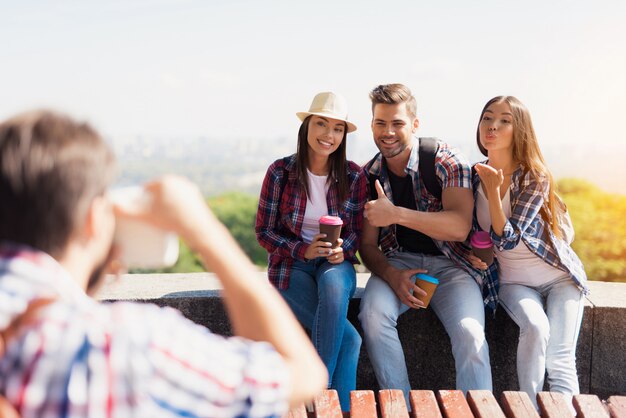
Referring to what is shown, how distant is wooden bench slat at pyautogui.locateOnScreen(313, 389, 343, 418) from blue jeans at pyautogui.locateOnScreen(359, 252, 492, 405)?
1.07 meters

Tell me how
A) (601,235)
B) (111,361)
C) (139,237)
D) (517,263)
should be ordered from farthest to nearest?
(601,235) < (517,263) < (139,237) < (111,361)

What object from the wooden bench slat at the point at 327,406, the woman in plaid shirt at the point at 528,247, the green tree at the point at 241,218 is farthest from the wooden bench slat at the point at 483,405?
the green tree at the point at 241,218

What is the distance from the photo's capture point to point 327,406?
2.53 meters

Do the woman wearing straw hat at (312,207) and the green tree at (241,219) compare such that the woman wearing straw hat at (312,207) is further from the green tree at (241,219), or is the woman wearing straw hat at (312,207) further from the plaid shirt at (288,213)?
the green tree at (241,219)

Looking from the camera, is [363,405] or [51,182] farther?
[363,405]

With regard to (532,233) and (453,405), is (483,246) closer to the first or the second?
(532,233)

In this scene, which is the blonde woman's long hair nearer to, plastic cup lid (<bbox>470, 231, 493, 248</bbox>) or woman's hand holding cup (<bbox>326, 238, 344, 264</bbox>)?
plastic cup lid (<bbox>470, 231, 493, 248</bbox>)

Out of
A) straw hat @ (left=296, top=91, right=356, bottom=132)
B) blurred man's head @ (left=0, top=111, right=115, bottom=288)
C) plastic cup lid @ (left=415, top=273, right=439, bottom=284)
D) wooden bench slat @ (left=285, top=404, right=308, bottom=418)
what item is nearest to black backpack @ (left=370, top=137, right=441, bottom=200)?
straw hat @ (left=296, top=91, right=356, bottom=132)

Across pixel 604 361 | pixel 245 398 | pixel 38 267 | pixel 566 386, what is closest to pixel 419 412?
pixel 566 386

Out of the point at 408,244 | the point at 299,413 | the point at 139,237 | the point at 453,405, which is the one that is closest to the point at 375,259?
the point at 408,244

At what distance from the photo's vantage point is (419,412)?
2523 mm

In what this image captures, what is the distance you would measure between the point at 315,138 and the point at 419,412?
187cm

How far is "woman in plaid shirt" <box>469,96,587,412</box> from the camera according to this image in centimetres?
355

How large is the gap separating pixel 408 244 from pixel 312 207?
0.62 metres
